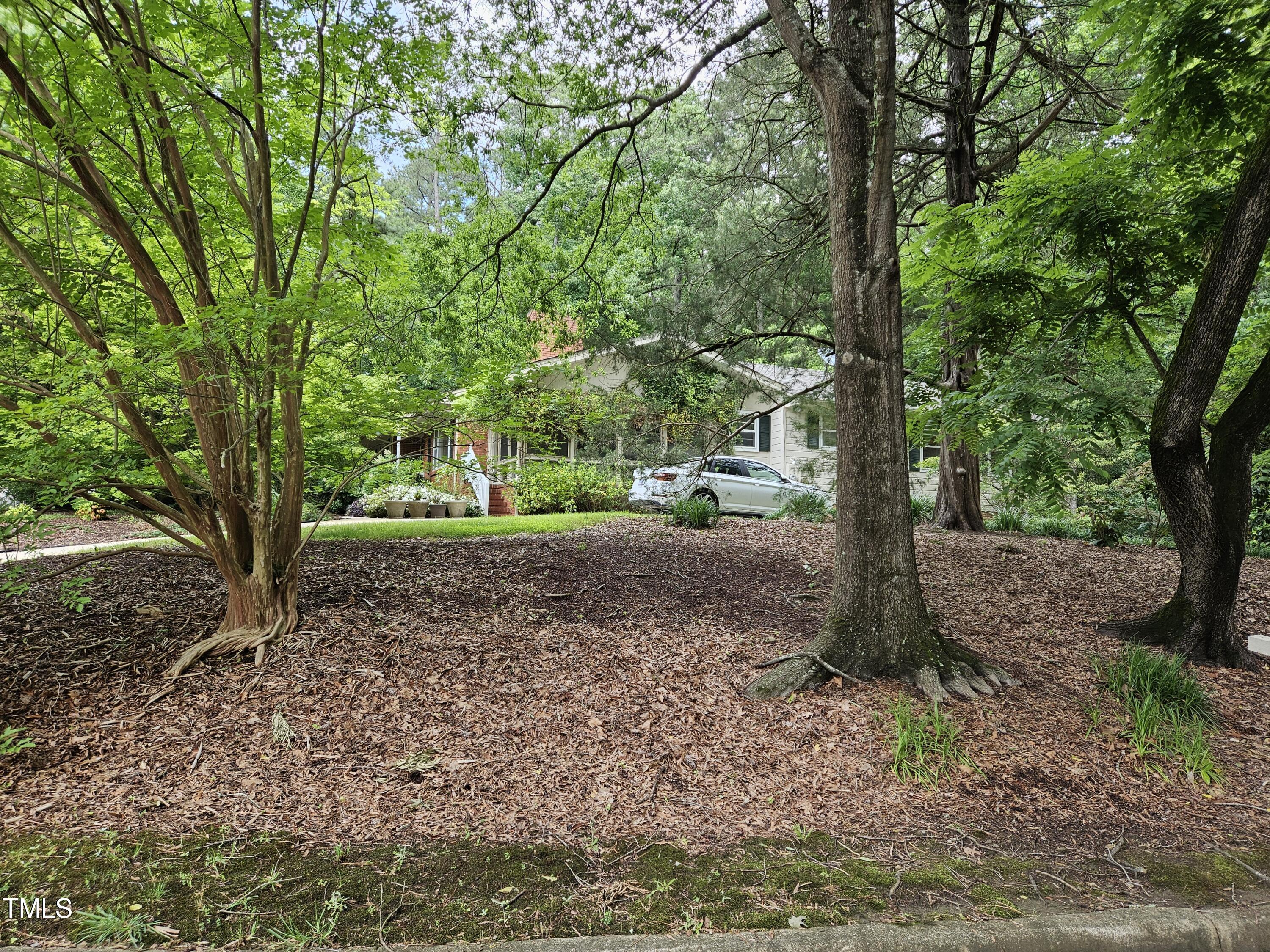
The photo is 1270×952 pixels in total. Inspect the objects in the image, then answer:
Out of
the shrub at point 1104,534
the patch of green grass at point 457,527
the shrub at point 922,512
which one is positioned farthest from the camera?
the shrub at point 922,512

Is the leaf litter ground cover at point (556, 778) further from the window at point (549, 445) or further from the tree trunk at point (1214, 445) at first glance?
the window at point (549, 445)

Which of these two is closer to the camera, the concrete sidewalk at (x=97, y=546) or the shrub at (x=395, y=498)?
the concrete sidewalk at (x=97, y=546)

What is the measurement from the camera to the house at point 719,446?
5562mm

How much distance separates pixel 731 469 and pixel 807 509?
3818 millimetres

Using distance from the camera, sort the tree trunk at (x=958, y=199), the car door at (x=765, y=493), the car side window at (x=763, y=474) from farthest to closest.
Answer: the car side window at (x=763, y=474), the car door at (x=765, y=493), the tree trunk at (x=958, y=199)

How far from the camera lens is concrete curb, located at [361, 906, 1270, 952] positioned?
2.37 metres

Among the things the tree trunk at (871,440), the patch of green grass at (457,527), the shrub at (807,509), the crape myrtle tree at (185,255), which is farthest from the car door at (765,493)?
the crape myrtle tree at (185,255)

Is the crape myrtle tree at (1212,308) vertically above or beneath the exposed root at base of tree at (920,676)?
above

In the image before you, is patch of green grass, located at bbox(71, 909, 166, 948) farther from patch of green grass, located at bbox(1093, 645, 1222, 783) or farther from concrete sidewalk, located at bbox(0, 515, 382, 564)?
concrete sidewalk, located at bbox(0, 515, 382, 564)

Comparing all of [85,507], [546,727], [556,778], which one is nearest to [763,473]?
[546,727]

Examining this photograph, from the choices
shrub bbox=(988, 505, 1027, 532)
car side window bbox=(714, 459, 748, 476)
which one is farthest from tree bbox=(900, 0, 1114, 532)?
car side window bbox=(714, 459, 748, 476)

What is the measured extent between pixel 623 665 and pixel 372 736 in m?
1.69

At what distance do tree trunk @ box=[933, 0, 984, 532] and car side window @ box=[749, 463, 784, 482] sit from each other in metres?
4.88

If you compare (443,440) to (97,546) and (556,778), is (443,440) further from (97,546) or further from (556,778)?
(97,546)
